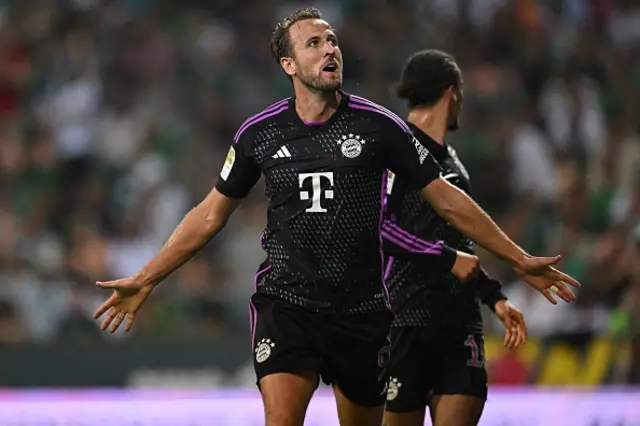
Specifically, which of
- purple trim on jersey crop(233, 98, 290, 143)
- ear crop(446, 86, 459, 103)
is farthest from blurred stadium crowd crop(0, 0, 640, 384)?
purple trim on jersey crop(233, 98, 290, 143)

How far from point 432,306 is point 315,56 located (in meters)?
1.57

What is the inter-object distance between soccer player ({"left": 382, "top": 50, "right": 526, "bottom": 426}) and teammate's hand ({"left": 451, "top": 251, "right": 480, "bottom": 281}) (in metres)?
0.09

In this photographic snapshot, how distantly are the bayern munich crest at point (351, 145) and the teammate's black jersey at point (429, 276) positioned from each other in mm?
773

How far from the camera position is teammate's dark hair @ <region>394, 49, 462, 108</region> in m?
6.90

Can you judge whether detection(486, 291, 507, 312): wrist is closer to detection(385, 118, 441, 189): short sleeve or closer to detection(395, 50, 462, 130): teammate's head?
detection(395, 50, 462, 130): teammate's head

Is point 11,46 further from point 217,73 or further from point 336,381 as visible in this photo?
point 336,381

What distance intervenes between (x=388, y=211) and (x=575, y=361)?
4671 mm

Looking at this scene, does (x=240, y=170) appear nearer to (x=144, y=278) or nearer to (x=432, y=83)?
(x=144, y=278)

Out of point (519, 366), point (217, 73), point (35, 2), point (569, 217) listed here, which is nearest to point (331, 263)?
point (519, 366)

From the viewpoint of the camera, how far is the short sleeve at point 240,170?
6.09 meters

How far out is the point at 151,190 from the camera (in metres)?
12.9

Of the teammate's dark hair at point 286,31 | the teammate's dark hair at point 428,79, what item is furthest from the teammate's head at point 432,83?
the teammate's dark hair at point 286,31

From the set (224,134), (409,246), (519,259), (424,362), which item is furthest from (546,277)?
(224,134)

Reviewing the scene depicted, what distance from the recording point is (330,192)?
5.93 metres
